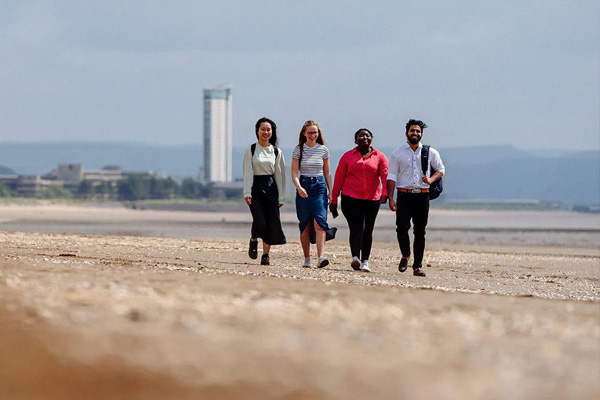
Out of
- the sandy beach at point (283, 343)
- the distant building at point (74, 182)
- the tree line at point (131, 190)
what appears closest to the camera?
the sandy beach at point (283, 343)

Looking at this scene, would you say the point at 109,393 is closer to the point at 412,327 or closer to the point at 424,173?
the point at 412,327

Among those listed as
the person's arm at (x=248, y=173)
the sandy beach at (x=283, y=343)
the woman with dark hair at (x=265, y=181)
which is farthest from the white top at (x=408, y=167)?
the sandy beach at (x=283, y=343)

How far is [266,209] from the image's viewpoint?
10.2 meters

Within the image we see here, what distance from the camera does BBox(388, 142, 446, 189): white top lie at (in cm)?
977

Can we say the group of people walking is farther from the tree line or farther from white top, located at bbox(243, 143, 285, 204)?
the tree line

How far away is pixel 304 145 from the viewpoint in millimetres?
9977

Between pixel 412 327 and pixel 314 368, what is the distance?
0.84 m

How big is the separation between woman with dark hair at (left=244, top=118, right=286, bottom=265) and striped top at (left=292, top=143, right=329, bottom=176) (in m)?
0.28

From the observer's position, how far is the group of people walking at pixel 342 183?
9836 mm

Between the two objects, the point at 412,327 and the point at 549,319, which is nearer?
the point at 412,327

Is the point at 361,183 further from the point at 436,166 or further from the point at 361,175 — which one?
the point at 436,166

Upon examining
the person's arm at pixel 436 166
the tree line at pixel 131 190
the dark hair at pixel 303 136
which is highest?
the dark hair at pixel 303 136

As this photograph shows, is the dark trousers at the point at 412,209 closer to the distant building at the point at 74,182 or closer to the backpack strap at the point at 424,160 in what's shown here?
the backpack strap at the point at 424,160

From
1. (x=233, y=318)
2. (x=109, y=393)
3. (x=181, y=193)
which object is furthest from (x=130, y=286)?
(x=181, y=193)
